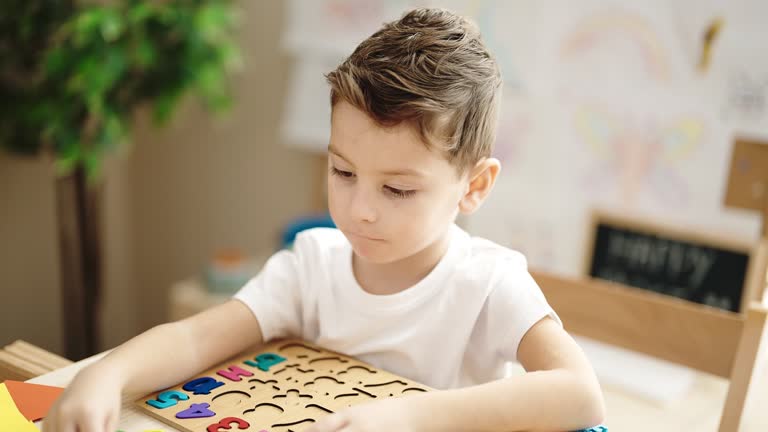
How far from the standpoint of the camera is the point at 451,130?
69 cm

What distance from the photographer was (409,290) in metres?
0.78

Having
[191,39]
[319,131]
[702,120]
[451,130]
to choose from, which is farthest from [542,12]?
[451,130]

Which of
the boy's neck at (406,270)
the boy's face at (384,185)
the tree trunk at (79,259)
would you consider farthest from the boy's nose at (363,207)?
the tree trunk at (79,259)

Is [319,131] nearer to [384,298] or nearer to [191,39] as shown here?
[191,39]

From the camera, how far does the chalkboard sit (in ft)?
4.85

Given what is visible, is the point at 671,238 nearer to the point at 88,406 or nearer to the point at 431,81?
the point at 431,81

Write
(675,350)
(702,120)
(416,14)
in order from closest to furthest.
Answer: (416,14)
(675,350)
(702,120)

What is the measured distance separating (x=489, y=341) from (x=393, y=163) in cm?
22

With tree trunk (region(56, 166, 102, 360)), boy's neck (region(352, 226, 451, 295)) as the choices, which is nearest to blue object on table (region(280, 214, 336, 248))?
tree trunk (region(56, 166, 102, 360))

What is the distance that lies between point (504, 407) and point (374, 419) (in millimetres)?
116

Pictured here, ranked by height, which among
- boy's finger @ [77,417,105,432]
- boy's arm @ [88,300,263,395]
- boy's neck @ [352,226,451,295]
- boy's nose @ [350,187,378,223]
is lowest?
boy's finger @ [77,417,105,432]

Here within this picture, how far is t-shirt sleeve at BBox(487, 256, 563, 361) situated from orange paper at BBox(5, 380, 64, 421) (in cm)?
43

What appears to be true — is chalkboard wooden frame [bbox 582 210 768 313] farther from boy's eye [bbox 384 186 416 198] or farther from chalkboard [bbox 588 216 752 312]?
boy's eye [bbox 384 186 416 198]

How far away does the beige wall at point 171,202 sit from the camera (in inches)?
84.5
